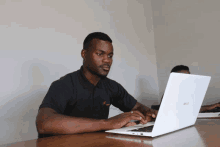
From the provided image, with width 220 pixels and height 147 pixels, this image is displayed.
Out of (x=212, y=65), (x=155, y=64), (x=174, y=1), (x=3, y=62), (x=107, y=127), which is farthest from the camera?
(x=155, y=64)

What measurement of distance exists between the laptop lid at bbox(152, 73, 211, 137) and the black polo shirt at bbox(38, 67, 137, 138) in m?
0.60

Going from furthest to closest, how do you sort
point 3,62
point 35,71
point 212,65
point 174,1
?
point 174,1
point 212,65
point 35,71
point 3,62

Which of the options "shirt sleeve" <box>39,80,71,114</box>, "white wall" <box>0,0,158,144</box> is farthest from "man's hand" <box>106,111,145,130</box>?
"white wall" <box>0,0,158,144</box>

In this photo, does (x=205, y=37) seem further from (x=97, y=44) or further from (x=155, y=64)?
(x=97, y=44)

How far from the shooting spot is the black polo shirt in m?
1.12

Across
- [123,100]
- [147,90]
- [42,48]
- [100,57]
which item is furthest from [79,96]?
[147,90]

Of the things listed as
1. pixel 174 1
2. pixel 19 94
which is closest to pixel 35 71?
pixel 19 94

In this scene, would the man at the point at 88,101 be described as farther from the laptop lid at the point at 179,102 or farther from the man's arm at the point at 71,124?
the laptop lid at the point at 179,102

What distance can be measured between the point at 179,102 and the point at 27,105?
1.26 m

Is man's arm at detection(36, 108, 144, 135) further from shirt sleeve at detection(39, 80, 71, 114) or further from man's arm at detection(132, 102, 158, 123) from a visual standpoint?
man's arm at detection(132, 102, 158, 123)

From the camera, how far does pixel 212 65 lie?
2443 millimetres

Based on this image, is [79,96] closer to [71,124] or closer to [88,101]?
[88,101]

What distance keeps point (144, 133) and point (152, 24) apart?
268cm

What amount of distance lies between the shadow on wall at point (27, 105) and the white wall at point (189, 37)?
5.96 ft
